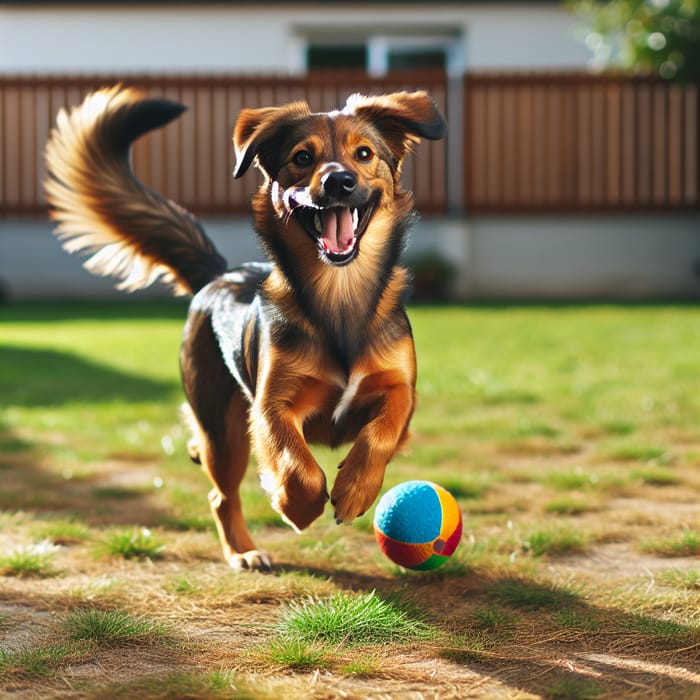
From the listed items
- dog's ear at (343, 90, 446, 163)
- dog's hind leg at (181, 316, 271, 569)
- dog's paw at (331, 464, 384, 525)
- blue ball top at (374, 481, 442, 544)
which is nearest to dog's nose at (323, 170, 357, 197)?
dog's ear at (343, 90, 446, 163)

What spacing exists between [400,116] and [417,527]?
1.17 meters

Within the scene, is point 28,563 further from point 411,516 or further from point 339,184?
point 339,184

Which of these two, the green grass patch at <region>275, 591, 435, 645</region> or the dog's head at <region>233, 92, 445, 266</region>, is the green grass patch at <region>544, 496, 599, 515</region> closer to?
the green grass patch at <region>275, 591, 435, 645</region>

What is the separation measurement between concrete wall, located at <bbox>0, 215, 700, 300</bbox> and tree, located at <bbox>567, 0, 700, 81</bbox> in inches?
72.3

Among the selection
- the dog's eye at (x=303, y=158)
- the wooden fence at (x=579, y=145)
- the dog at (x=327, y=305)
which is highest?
the wooden fence at (x=579, y=145)

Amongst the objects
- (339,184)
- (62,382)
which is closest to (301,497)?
(339,184)

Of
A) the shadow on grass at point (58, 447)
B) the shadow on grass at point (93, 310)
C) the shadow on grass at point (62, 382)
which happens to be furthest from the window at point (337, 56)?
the shadow on grass at point (62, 382)

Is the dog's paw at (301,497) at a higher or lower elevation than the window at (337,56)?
lower

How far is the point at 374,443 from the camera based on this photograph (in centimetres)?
297

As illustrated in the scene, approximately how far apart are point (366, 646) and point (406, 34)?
14.2 m

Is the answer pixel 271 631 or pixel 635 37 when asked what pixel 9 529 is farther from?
pixel 635 37

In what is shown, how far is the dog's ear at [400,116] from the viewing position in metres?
3.08

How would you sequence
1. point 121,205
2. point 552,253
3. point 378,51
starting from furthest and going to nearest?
point 378,51
point 552,253
point 121,205

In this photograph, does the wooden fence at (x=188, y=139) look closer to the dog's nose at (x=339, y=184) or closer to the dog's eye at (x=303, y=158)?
the dog's eye at (x=303, y=158)
